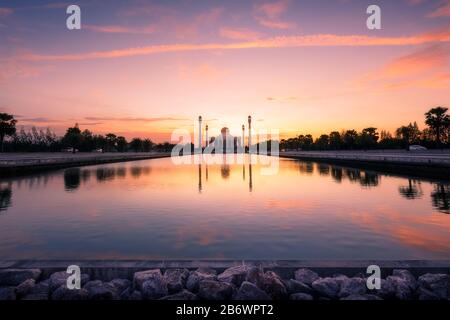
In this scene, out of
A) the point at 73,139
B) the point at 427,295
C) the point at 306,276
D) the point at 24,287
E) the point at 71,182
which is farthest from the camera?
the point at 73,139

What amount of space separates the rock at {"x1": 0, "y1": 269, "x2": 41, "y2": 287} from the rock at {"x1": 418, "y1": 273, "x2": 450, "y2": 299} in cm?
773

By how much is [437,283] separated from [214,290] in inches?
168

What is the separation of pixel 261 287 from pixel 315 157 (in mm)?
70312

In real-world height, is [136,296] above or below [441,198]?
above

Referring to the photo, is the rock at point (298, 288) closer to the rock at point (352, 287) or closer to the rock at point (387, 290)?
the rock at point (352, 287)

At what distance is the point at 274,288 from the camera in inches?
236

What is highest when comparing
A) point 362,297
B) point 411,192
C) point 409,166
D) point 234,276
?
point 409,166

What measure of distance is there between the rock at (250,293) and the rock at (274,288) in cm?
13

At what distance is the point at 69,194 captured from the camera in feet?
68.1

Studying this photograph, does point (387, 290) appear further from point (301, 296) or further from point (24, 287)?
point (24, 287)

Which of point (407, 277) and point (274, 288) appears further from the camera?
point (407, 277)

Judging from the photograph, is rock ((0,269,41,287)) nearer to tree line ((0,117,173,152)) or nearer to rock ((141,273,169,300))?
rock ((141,273,169,300))

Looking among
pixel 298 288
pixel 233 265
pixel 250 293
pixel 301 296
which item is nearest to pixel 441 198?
pixel 298 288
